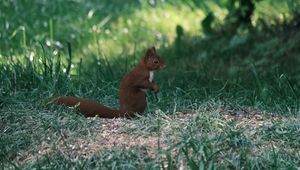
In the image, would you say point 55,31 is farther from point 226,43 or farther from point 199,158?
point 199,158

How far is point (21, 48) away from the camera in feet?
27.3

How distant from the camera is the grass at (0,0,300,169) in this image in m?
4.63

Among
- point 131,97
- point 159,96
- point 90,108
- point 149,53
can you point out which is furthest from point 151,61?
Result: point 159,96

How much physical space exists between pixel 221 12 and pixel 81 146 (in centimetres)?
633

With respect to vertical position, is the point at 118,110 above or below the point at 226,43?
below

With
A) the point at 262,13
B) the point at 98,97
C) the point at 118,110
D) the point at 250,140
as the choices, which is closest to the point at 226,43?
the point at 262,13

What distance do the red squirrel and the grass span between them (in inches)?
3.6

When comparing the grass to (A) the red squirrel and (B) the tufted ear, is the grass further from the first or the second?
(B) the tufted ear

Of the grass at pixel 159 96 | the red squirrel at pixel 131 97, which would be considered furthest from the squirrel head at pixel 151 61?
the grass at pixel 159 96

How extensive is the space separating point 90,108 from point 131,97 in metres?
0.29

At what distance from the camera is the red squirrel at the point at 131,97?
548cm

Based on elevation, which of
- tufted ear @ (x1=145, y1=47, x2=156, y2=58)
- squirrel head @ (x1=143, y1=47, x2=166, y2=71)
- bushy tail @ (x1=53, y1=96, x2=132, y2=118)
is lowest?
bushy tail @ (x1=53, y1=96, x2=132, y2=118)

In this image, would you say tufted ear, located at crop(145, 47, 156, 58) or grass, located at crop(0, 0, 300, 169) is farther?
tufted ear, located at crop(145, 47, 156, 58)

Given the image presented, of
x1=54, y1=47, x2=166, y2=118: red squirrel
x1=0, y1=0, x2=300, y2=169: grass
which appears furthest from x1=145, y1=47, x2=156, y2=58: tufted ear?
x1=0, y1=0, x2=300, y2=169: grass
